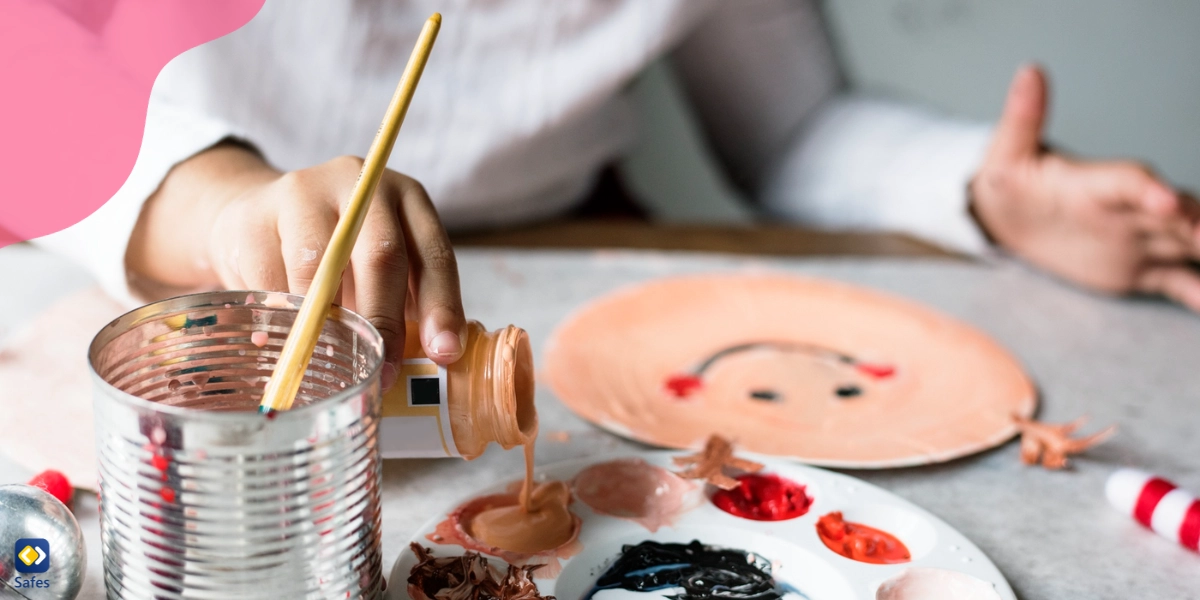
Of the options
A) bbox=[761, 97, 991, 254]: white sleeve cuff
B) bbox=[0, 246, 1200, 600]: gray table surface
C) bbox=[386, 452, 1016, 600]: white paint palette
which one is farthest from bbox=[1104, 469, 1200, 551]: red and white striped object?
bbox=[761, 97, 991, 254]: white sleeve cuff

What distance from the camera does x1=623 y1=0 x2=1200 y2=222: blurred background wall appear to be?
64.3 inches

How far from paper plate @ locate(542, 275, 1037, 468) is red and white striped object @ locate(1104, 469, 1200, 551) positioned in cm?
8

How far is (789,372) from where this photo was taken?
699 mm

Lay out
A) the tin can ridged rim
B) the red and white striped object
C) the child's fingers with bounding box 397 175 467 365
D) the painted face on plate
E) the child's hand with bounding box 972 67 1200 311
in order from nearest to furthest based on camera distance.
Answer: the tin can ridged rim, the child's fingers with bounding box 397 175 467 365, the red and white striped object, the painted face on plate, the child's hand with bounding box 972 67 1200 311

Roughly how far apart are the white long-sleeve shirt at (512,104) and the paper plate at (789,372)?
23 cm

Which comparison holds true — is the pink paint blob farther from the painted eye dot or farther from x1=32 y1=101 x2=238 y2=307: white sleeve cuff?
the painted eye dot

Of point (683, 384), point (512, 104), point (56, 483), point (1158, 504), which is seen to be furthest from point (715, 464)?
point (512, 104)

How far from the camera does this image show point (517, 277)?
0.83 meters

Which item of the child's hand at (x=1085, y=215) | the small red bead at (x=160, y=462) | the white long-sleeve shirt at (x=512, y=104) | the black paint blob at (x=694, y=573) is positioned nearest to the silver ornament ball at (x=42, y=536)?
the small red bead at (x=160, y=462)

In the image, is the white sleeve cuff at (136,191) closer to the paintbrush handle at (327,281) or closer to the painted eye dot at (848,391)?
the paintbrush handle at (327,281)

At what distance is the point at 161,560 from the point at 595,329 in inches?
17.4

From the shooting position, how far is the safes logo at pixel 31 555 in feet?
1.23

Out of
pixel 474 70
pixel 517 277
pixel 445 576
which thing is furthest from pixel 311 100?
pixel 445 576
